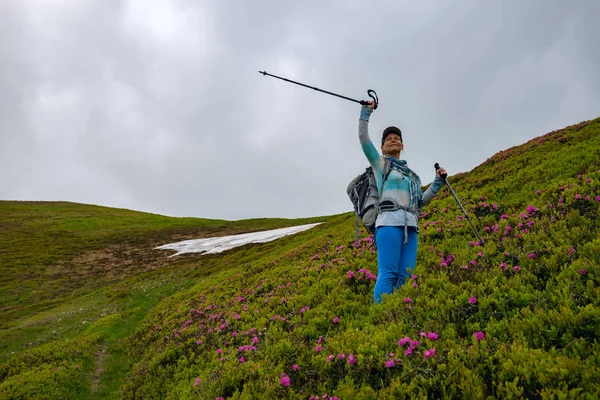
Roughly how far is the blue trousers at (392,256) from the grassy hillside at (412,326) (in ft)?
1.82

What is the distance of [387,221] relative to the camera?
23.6ft

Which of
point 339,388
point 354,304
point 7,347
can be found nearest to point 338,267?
point 354,304

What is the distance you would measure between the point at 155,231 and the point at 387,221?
9384cm

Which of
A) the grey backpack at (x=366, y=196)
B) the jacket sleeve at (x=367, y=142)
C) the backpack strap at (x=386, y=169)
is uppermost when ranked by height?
the jacket sleeve at (x=367, y=142)

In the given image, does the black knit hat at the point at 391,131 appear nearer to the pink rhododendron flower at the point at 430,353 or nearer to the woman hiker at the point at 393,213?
the woman hiker at the point at 393,213

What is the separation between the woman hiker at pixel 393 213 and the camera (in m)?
7.18

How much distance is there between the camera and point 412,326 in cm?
656

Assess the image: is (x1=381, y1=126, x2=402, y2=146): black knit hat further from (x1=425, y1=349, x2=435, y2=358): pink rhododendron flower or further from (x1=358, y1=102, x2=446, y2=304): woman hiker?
(x1=425, y1=349, x2=435, y2=358): pink rhododendron flower

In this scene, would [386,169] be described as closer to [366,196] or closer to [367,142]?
[367,142]

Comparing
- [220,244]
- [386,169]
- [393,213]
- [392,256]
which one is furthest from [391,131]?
[220,244]

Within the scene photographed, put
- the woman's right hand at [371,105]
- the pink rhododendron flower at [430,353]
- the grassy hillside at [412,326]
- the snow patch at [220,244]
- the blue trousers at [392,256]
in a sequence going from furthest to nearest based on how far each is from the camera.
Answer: the snow patch at [220,244] → the woman's right hand at [371,105] → the blue trousers at [392,256] → the pink rhododendron flower at [430,353] → the grassy hillside at [412,326]

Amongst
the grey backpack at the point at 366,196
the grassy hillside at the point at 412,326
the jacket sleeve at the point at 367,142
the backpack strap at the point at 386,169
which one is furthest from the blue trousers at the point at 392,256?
the jacket sleeve at the point at 367,142

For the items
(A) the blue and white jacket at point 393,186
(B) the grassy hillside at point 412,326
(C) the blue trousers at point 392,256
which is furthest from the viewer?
(A) the blue and white jacket at point 393,186

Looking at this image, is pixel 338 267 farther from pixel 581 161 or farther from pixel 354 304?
pixel 581 161
